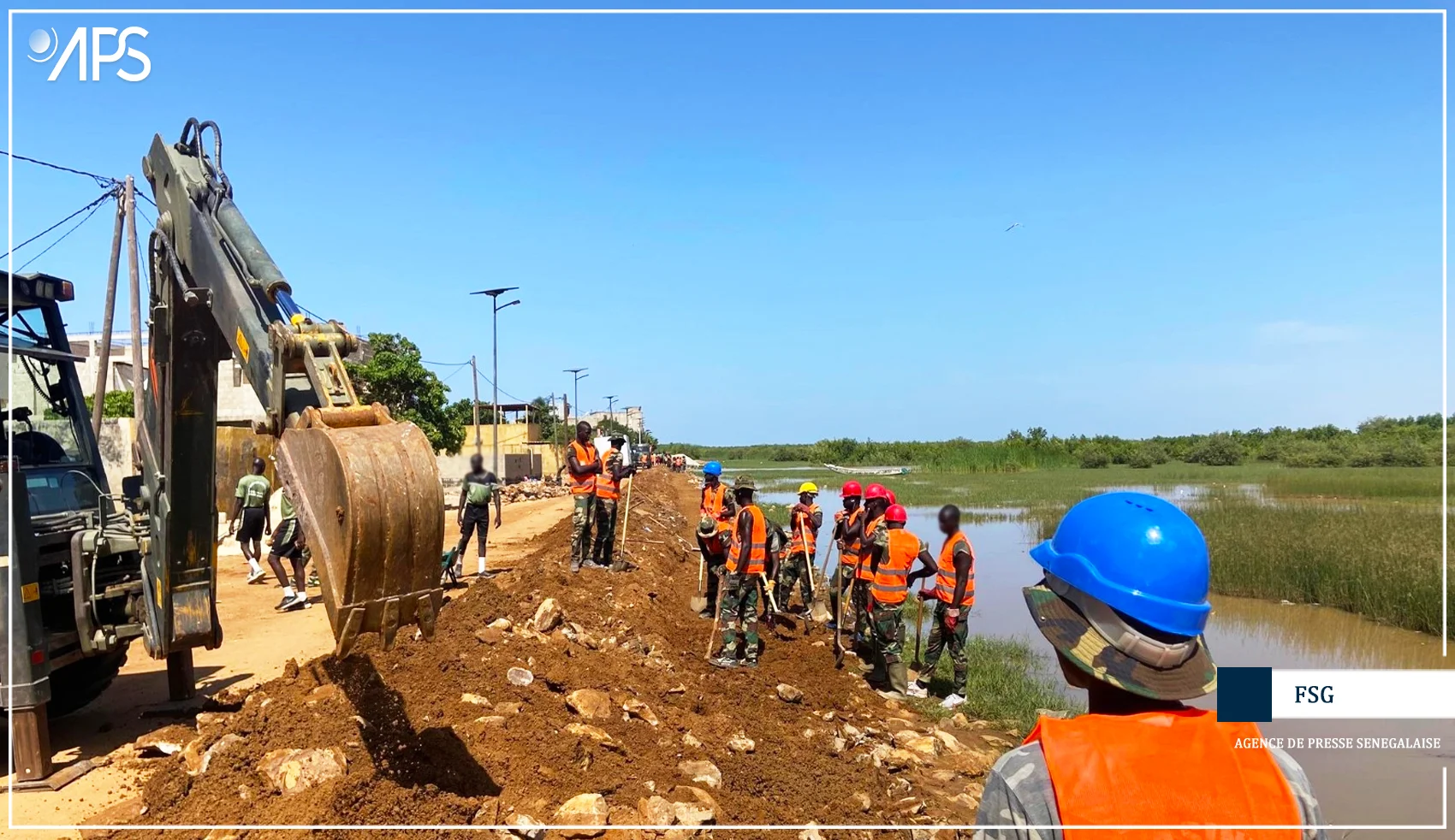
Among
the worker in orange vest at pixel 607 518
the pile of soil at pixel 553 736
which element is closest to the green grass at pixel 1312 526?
the pile of soil at pixel 553 736

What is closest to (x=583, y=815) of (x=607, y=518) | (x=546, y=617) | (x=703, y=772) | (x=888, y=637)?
(x=703, y=772)

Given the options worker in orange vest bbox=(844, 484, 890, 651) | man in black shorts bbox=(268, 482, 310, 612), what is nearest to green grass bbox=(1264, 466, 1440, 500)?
worker in orange vest bbox=(844, 484, 890, 651)

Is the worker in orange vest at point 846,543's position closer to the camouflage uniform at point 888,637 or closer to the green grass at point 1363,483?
the camouflage uniform at point 888,637

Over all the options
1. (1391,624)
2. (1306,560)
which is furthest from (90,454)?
(1306,560)

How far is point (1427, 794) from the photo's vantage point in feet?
23.5

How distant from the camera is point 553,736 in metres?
5.46

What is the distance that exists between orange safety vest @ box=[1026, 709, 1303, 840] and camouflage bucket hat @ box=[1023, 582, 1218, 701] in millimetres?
51

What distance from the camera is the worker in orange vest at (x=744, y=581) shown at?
27.6 ft

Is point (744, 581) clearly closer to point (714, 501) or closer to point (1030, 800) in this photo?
point (714, 501)

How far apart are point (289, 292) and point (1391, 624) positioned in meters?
15.6

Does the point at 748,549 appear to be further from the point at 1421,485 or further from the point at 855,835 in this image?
the point at 1421,485

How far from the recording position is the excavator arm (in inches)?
128

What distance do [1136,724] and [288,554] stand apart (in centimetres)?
1183

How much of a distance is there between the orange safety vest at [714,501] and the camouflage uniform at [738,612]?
2281 millimetres
